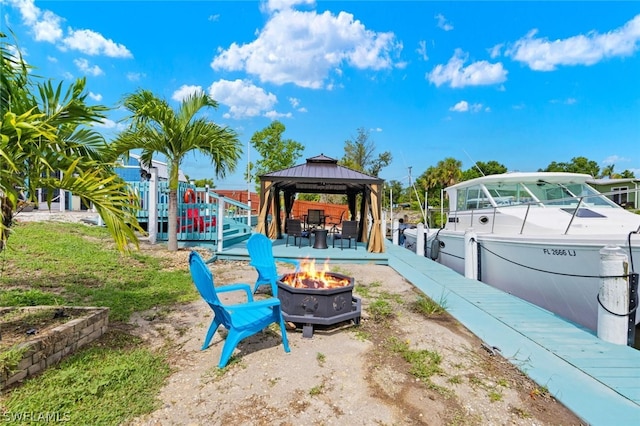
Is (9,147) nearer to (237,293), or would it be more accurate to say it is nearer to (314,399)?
(314,399)

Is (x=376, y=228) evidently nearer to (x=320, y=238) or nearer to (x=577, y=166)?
(x=320, y=238)

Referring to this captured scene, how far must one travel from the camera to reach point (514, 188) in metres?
8.26

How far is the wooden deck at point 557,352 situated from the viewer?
2.42 m

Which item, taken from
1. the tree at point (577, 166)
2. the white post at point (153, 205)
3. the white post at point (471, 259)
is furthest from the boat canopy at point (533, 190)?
the tree at point (577, 166)

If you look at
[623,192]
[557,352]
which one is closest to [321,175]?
[623,192]

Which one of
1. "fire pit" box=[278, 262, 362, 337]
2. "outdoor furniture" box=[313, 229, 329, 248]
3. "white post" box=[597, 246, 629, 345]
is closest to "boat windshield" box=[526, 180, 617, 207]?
"white post" box=[597, 246, 629, 345]

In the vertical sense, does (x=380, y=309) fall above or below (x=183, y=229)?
below

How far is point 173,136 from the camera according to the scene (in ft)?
25.1

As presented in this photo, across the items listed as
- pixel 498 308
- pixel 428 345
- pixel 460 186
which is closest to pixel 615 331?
pixel 498 308

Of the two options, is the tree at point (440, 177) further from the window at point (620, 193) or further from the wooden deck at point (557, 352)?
the wooden deck at point (557, 352)

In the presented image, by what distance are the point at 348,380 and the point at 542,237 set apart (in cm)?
472

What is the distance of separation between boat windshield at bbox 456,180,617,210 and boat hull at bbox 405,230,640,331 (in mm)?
1493

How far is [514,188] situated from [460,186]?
1609mm

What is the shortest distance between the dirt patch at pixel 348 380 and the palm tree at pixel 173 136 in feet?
16.0
